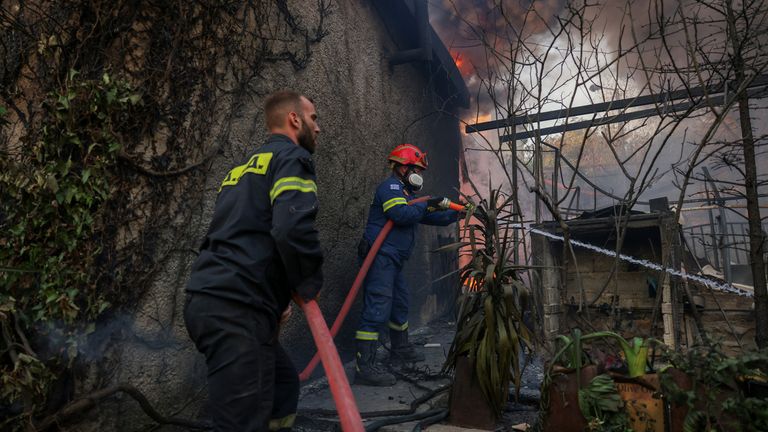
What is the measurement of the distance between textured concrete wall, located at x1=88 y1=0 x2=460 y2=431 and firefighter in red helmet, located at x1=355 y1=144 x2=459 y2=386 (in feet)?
1.36

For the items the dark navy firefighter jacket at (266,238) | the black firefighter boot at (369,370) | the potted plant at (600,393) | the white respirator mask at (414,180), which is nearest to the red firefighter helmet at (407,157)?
the white respirator mask at (414,180)

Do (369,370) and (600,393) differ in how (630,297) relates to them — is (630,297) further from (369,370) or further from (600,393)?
(600,393)

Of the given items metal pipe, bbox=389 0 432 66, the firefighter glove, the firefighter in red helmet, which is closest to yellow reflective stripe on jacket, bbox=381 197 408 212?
the firefighter in red helmet

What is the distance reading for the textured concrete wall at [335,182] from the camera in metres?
2.61

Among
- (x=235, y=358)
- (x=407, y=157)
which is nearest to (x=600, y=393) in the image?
(x=235, y=358)

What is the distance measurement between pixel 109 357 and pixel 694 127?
3115 cm

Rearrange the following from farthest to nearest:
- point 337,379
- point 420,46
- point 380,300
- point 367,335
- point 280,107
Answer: point 420,46 → point 380,300 → point 367,335 → point 280,107 → point 337,379

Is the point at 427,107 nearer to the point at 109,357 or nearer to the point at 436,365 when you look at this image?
the point at 436,365

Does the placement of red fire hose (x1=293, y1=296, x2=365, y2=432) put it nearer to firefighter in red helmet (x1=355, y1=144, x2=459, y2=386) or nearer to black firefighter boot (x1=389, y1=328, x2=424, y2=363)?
firefighter in red helmet (x1=355, y1=144, x2=459, y2=386)

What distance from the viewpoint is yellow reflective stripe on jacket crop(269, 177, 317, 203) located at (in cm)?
203

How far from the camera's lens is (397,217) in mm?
4297

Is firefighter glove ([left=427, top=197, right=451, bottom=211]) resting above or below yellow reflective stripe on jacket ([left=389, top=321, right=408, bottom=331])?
above

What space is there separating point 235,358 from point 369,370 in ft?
7.36

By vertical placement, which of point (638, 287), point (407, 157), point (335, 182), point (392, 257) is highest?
point (407, 157)
